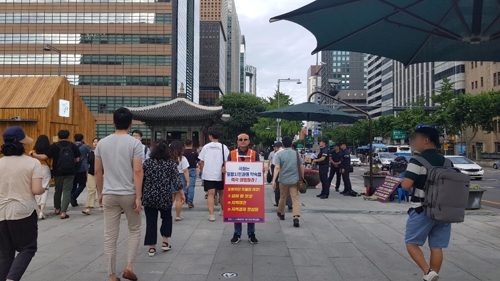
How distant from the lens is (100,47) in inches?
2179

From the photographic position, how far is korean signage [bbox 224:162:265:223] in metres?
5.96

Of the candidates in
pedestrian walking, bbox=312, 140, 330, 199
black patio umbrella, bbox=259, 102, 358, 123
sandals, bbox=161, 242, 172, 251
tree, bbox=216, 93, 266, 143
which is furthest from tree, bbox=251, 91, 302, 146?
sandals, bbox=161, 242, 172, 251

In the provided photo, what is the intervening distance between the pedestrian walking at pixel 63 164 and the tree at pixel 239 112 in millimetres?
49773

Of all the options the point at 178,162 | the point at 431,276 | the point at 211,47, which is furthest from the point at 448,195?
the point at 211,47

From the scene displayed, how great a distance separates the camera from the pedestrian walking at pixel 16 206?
3.48 metres

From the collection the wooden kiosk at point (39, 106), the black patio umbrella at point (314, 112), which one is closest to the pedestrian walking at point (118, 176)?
the black patio umbrella at point (314, 112)

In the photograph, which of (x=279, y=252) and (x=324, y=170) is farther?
(x=324, y=170)

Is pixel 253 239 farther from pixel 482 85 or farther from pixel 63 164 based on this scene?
pixel 482 85

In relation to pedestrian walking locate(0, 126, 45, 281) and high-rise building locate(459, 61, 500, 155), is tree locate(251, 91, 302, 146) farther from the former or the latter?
pedestrian walking locate(0, 126, 45, 281)

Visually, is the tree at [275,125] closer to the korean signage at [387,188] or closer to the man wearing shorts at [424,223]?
the korean signage at [387,188]

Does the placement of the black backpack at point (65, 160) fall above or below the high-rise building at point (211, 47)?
below

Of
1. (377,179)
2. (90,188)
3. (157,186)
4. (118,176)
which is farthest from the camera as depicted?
(377,179)

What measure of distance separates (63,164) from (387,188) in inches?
338

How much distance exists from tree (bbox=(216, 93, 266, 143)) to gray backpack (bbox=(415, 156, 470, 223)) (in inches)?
2152
